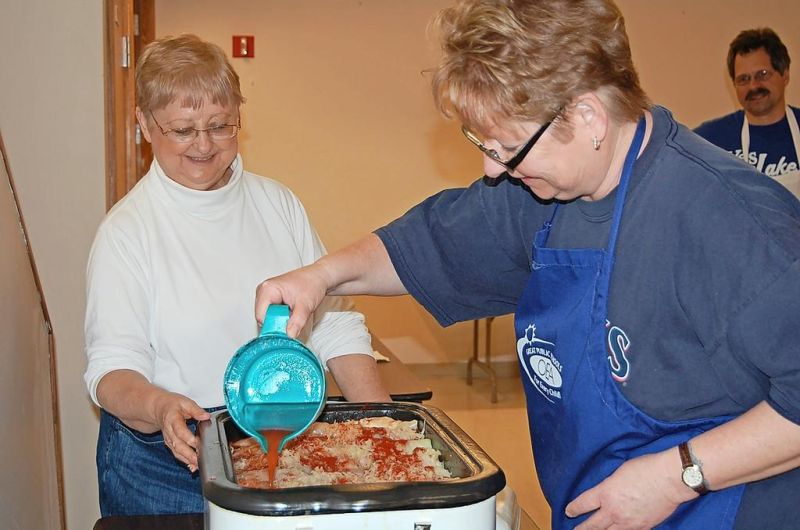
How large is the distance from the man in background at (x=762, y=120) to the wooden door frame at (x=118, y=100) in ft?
7.39

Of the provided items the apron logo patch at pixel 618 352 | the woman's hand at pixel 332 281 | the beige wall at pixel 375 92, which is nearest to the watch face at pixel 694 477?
the apron logo patch at pixel 618 352

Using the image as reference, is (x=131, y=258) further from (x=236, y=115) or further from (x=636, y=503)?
(x=636, y=503)

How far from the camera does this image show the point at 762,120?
3732 millimetres

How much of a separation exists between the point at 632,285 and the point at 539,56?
33 centimetres

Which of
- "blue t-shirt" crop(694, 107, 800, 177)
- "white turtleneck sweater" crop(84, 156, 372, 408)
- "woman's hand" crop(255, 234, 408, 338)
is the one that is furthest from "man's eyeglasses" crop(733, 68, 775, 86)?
"woman's hand" crop(255, 234, 408, 338)

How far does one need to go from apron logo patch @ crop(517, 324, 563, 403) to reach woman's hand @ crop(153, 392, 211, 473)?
488 mm

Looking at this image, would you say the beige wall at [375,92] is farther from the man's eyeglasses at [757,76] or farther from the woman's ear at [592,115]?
the woman's ear at [592,115]

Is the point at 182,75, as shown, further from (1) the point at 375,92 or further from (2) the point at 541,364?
(1) the point at 375,92

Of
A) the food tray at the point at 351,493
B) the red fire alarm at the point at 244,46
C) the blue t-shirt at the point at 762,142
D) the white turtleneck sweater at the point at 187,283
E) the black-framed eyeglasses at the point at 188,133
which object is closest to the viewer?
the food tray at the point at 351,493

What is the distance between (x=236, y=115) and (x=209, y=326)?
425 millimetres

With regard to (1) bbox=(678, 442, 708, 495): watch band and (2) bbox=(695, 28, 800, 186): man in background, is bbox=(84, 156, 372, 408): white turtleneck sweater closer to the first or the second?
(1) bbox=(678, 442, 708, 495): watch band

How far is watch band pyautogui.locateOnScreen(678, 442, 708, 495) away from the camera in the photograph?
1151 millimetres

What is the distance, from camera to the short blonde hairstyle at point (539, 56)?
3.90ft

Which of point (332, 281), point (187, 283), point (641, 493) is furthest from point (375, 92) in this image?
point (641, 493)
